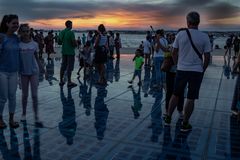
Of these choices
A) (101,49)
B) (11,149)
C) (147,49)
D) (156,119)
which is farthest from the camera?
(147,49)

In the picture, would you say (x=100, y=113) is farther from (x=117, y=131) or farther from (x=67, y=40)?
(x=67, y=40)

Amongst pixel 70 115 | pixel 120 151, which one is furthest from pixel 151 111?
pixel 120 151

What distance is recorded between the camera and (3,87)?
5.06 m

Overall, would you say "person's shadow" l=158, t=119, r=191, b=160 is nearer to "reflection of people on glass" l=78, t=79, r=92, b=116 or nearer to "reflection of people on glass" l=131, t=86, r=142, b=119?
"reflection of people on glass" l=131, t=86, r=142, b=119

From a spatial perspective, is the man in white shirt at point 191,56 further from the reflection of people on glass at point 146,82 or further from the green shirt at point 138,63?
the green shirt at point 138,63

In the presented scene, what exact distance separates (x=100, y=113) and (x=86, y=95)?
174 centimetres

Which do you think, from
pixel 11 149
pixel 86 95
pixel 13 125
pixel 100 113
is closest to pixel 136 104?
pixel 100 113

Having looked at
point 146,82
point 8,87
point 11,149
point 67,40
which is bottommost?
point 11,149

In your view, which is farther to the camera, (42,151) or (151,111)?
(151,111)

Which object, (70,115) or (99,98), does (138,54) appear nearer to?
(99,98)

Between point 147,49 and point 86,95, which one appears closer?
point 86,95

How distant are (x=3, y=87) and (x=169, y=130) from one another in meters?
2.94

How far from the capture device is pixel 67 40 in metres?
9.27

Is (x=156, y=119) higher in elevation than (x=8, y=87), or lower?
lower
